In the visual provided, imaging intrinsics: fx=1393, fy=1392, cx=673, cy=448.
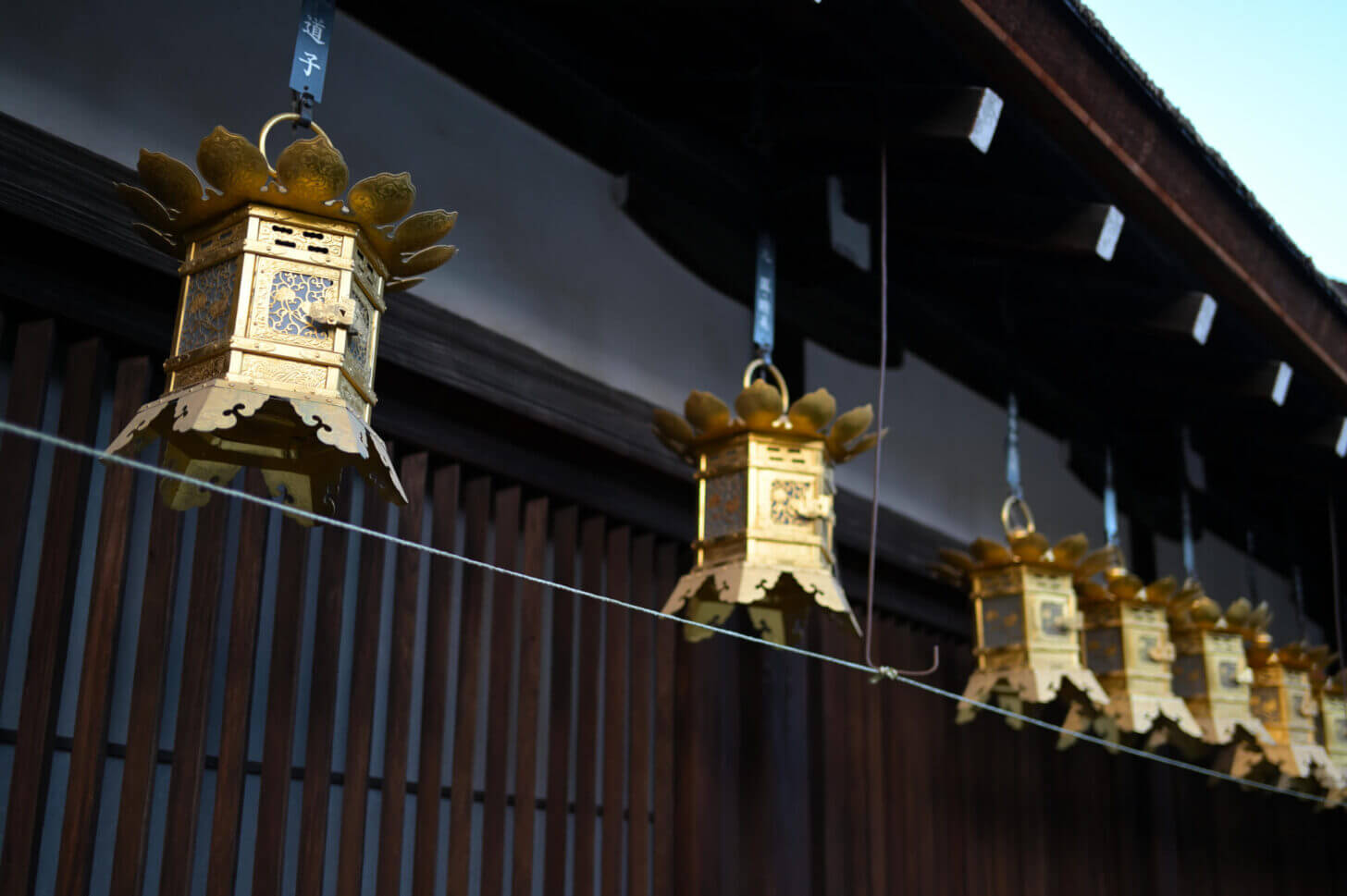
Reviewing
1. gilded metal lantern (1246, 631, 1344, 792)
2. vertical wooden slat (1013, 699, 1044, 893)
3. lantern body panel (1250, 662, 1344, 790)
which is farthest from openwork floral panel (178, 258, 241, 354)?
lantern body panel (1250, 662, 1344, 790)

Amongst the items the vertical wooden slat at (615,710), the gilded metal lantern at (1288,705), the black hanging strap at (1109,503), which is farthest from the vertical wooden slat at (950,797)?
the vertical wooden slat at (615,710)

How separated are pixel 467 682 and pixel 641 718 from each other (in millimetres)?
602

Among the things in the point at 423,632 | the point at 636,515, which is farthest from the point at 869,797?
the point at 423,632

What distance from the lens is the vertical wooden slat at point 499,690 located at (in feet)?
10.6

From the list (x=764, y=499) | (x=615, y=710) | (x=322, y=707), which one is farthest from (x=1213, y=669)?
(x=322, y=707)

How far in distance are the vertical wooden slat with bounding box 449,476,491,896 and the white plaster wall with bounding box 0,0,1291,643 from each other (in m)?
0.51

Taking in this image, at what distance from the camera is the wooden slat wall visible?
2588 millimetres

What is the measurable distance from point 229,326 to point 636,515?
1866 millimetres

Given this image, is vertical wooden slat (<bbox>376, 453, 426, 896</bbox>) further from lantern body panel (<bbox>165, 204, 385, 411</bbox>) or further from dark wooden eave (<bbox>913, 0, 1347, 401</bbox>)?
dark wooden eave (<bbox>913, 0, 1347, 401</bbox>)

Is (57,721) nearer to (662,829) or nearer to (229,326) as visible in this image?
(229,326)

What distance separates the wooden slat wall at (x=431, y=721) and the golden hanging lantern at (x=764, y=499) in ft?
1.64

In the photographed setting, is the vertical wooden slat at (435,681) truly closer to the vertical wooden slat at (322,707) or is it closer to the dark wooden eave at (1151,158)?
the vertical wooden slat at (322,707)

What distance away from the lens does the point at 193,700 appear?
2.71 meters

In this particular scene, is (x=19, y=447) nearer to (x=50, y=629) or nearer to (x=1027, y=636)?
(x=50, y=629)
